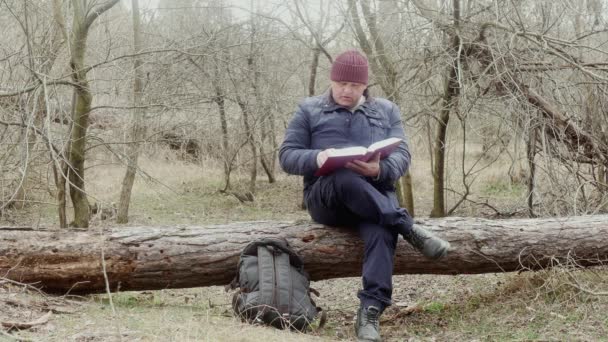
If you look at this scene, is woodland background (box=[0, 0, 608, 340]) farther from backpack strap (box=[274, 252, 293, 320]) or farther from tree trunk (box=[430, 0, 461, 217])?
backpack strap (box=[274, 252, 293, 320])

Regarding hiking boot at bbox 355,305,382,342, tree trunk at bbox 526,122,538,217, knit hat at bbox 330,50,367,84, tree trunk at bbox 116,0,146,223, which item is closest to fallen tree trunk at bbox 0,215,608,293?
hiking boot at bbox 355,305,382,342

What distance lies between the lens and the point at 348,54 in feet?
15.0

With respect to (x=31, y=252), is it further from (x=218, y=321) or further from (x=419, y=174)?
(x=419, y=174)

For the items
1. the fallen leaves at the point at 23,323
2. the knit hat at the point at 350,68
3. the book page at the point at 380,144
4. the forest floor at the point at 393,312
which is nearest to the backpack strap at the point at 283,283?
the forest floor at the point at 393,312

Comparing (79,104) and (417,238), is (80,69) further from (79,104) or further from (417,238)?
(417,238)

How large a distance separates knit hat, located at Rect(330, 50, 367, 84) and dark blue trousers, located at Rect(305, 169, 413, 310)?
2.13ft

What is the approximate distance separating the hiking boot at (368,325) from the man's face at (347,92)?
1.42 meters

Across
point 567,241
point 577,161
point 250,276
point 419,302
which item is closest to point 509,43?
point 577,161

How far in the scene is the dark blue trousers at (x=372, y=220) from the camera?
429 cm

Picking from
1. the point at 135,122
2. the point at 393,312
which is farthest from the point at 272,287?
the point at 135,122

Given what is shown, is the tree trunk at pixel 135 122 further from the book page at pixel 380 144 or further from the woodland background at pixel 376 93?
the book page at pixel 380 144

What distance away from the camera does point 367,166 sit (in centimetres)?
436

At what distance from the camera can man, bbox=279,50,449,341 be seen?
4316mm

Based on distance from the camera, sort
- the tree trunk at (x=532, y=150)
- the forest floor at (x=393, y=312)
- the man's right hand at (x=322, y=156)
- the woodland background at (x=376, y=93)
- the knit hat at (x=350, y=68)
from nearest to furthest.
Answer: the forest floor at (x=393, y=312), the man's right hand at (x=322, y=156), the knit hat at (x=350, y=68), the woodland background at (x=376, y=93), the tree trunk at (x=532, y=150)
